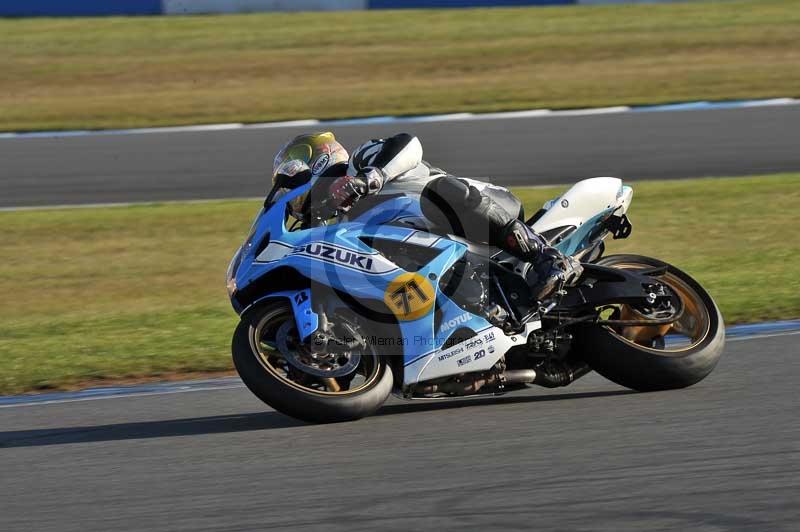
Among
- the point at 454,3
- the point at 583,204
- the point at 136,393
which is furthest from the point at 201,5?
the point at 583,204

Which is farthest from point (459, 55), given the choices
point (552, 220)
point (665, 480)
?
point (665, 480)

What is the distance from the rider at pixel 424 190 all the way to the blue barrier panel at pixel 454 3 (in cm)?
2028

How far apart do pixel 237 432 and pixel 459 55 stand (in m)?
16.0

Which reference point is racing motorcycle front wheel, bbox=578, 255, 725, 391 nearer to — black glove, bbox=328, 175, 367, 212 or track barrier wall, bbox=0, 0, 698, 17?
black glove, bbox=328, 175, 367, 212

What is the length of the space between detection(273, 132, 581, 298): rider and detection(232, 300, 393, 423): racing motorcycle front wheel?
0.53m

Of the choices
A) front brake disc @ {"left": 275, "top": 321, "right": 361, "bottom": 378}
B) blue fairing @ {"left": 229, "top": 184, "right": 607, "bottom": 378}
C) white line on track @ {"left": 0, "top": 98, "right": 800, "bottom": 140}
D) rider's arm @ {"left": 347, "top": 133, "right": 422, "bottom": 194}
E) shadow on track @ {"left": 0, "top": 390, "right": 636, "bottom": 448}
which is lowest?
white line on track @ {"left": 0, "top": 98, "right": 800, "bottom": 140}

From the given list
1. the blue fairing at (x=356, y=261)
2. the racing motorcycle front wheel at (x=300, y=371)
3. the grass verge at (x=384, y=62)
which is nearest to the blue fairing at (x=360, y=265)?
the blue fairing at (x=356, y=261)

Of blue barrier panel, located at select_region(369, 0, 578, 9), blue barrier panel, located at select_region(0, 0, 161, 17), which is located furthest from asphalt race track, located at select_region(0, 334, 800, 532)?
blue barrier panel, located at select_region(0, 0, 161, 17)

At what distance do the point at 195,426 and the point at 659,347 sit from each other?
225 centimetres

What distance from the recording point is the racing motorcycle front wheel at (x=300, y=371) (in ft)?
17.0

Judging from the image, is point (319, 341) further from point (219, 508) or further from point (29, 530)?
point (29, 530)

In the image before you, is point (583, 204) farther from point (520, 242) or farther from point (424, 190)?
point (424, 190)

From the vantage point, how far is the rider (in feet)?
17.9

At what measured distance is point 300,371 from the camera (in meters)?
5.31
